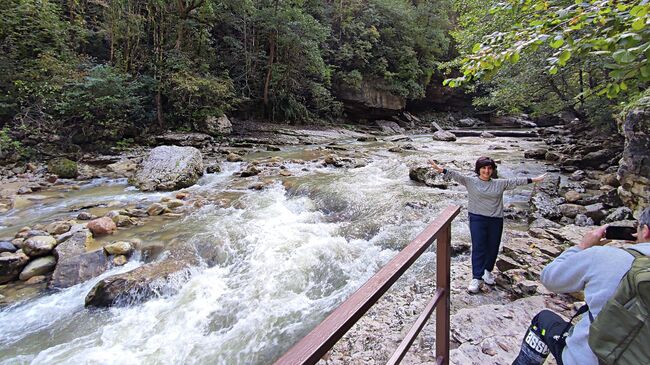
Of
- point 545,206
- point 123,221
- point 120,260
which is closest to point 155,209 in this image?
point 123,221

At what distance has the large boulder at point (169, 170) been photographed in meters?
8.35

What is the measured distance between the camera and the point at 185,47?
15453 mm

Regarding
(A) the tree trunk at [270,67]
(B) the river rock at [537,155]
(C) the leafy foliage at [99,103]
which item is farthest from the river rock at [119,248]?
(A) the tree trunk at [270,67]

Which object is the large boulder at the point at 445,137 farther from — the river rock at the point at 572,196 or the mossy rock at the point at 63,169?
the mossy rock at the point at 63,169

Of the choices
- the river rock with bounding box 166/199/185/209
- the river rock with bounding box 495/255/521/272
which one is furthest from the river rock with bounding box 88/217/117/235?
the river rock with bounding box 495/255/521/272

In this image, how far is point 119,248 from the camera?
4875 mm

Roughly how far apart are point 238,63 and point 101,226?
14472 millimetres

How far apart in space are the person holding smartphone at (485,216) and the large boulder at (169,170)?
7.42m

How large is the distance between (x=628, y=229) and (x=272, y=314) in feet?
10.9

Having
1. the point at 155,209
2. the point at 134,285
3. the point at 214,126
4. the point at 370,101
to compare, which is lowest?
the point at 134,285

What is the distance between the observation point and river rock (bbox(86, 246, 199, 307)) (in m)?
3.89

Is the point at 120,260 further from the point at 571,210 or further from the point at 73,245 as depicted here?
the point at 571,210

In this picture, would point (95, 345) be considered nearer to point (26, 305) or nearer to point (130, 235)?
point (26, 305)

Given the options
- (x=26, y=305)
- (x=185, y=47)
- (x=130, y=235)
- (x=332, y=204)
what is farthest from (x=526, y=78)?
(x=185, y=47)
